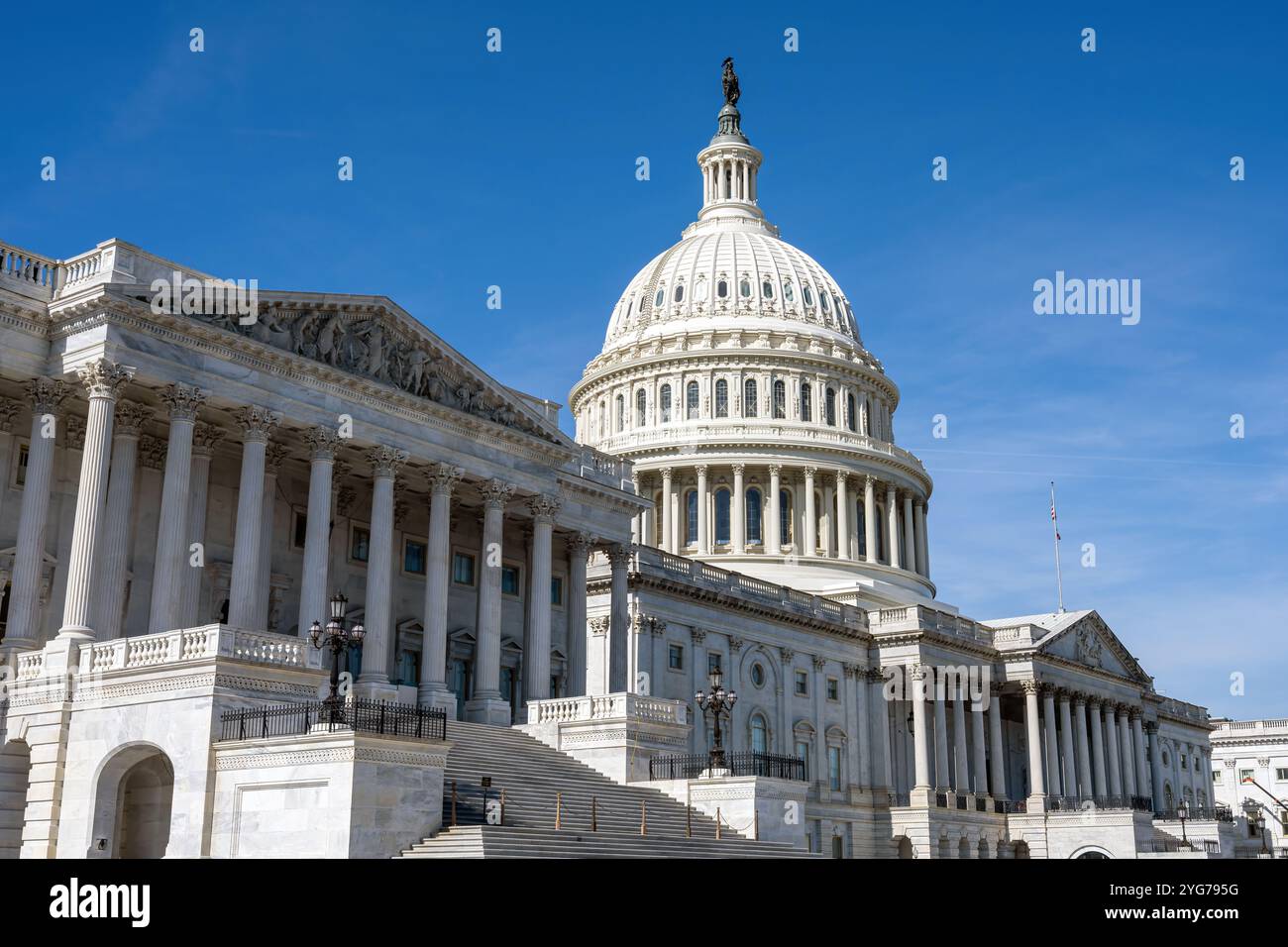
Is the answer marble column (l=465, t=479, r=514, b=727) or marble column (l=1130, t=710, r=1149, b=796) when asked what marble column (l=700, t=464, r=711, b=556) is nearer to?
marble column (l=1130, t=710, r=1149, b=796)

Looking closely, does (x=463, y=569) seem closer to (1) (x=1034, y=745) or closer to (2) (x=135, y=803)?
(2) (x=135, y=803)

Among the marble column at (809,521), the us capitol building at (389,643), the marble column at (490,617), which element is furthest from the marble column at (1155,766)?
the marble column at (490,617)

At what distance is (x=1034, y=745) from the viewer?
92.0 m

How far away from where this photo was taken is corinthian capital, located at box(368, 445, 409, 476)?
48.8 m

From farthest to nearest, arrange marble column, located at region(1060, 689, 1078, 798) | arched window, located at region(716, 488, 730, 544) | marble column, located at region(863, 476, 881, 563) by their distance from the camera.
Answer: marble column, located at region(863, 476, 881, 563), arched window, located at region(716, 488, 730, 544), marble column, located at region(1060, 689, 1078, 798)

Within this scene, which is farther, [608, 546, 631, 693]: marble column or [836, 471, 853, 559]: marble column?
[836, 471, 853, 559]: marble column

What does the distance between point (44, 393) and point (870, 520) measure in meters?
73.0

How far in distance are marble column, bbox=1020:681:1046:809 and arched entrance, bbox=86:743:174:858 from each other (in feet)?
213

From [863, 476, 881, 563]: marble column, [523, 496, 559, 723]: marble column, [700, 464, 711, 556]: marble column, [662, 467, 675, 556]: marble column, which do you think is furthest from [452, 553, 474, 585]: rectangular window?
[863, 476, 881, 563]: marble column

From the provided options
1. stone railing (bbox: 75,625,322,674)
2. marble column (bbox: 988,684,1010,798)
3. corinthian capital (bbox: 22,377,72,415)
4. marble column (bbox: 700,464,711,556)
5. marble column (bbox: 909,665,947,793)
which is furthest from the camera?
marble column (bbox: 700,464,711,556)

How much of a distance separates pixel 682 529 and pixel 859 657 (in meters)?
20.0
